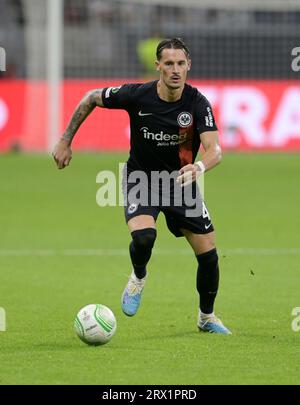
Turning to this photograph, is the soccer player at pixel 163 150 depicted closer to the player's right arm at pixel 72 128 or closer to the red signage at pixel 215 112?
the player's right arm at pixel 72 128

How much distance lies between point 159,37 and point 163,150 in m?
22.4

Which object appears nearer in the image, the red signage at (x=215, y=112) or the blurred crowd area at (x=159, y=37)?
the red signage at (x=215, y=112)

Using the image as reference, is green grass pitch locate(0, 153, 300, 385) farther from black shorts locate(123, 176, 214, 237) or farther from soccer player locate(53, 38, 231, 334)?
black shorts locate(123, 176, 214, 237)

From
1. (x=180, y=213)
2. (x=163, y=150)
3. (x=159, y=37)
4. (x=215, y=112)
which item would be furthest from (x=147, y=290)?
(x=159, y=37)

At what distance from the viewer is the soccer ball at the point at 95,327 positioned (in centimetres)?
802

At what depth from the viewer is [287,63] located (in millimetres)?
30609

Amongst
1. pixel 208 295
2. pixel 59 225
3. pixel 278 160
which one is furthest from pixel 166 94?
pixel 278 160

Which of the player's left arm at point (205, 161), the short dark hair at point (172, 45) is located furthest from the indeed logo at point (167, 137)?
the short dark hair at point (172, 45)

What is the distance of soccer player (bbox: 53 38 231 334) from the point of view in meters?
8.65

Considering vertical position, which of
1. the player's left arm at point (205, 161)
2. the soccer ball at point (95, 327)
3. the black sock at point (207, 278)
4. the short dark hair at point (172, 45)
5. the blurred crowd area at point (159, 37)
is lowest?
the soccer ball at point (95, 327)

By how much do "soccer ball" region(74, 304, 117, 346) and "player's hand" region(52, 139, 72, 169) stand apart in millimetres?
1319

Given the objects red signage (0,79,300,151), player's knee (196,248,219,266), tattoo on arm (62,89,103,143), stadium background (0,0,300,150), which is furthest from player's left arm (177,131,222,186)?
red signage (0,79,300,151)

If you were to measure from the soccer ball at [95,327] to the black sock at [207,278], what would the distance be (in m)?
1.07

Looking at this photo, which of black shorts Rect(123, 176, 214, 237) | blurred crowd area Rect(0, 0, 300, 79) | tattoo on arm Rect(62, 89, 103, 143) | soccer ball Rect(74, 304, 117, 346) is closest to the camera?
soccer ball Rect(74, 304, 117, 346)
